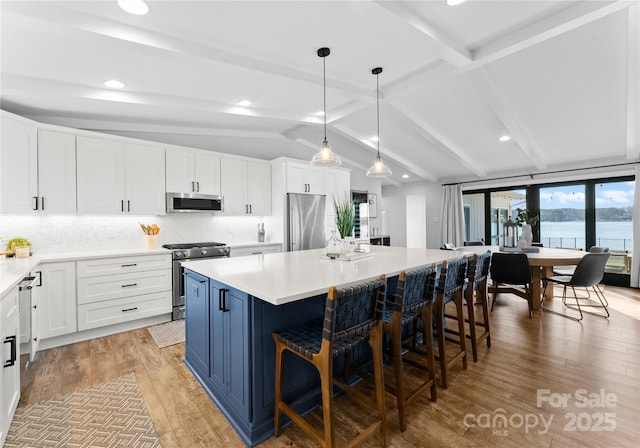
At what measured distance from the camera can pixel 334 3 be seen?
202 cm

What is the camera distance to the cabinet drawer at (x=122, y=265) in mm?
3139

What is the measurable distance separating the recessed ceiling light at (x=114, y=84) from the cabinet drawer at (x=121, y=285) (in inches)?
79.7

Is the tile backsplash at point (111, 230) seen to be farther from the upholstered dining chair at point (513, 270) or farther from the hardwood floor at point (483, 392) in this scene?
the upholstered dining chair at point (513, 270)

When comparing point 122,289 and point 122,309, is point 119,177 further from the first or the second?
point 122,309

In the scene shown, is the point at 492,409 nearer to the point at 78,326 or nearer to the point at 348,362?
the point at 348,362

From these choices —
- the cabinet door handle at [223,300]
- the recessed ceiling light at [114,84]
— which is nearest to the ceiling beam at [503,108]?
the cabinet door handle at [223,300]

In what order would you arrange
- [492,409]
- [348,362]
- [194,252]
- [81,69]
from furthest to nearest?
[194,252]
[81,69]
[348,362]
[492,409]

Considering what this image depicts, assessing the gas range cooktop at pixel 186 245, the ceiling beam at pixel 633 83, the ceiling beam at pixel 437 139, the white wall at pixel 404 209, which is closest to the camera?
the ceiling beam at pixel 633 83

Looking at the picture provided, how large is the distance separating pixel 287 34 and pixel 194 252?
2777 millimetres

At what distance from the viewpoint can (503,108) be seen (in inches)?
154

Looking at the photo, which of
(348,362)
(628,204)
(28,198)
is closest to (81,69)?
(28,198)

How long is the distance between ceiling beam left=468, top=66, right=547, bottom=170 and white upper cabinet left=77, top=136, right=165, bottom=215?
164 inches

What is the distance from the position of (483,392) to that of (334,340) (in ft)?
4.89

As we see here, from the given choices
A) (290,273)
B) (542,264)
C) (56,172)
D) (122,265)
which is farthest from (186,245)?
(542,264)
